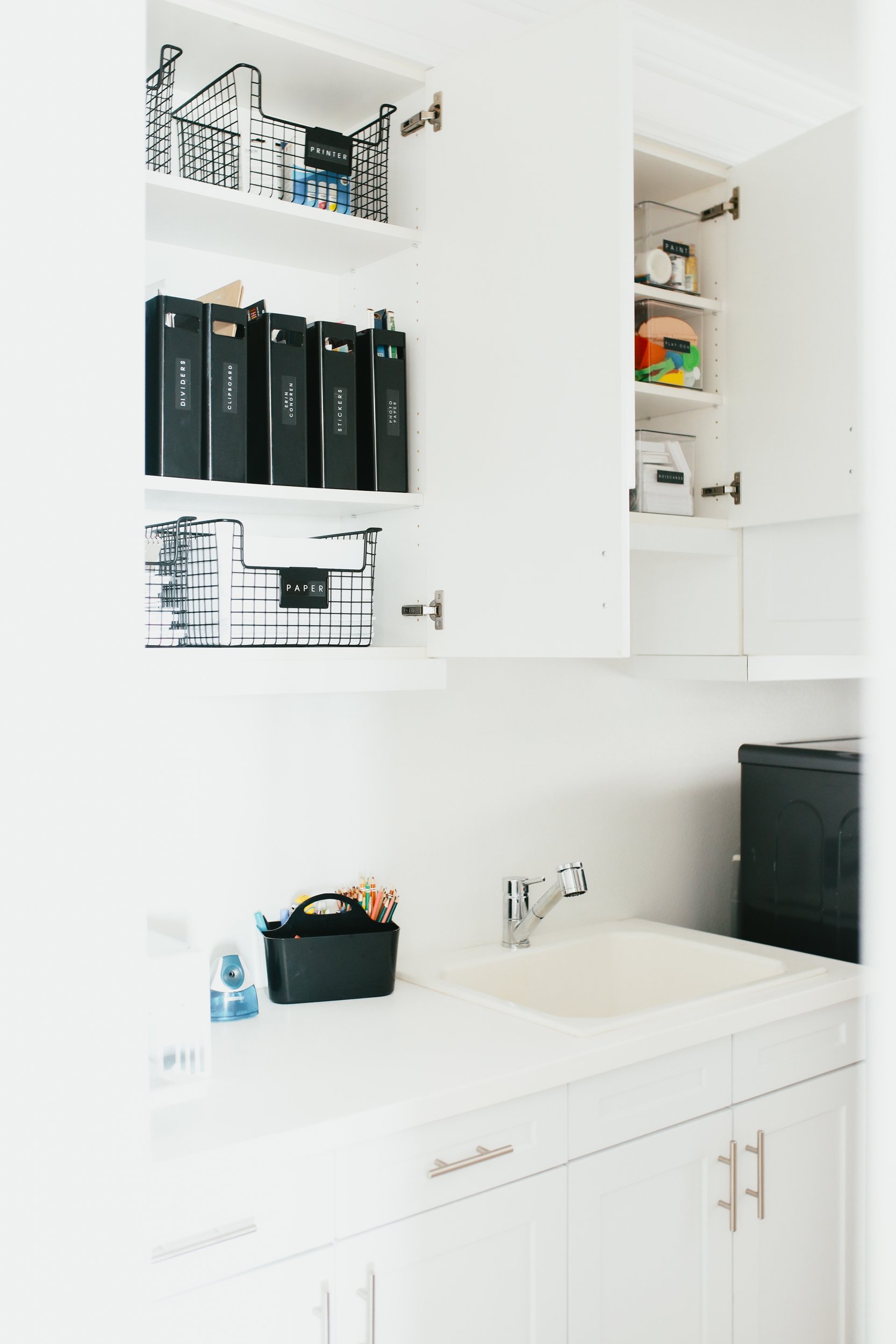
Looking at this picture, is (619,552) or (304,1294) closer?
(304,1294)

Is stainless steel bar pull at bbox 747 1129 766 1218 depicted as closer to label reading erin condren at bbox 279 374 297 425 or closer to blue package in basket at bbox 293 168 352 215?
label reading erin condren at bbox 279 374 297 425

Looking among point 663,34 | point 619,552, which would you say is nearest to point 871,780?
point 619,552

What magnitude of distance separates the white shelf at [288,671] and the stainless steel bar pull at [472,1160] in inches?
26.2

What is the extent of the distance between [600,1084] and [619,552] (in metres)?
0.77

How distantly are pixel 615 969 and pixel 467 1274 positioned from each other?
96cm

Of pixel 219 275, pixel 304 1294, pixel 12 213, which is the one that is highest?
pixel 219 275

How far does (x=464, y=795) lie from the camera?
224 centimetres

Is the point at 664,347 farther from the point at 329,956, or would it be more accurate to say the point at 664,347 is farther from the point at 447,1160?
the point at 447,1160

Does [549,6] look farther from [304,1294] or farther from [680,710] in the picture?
[304,1294]

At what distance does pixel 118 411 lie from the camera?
27.0 inches

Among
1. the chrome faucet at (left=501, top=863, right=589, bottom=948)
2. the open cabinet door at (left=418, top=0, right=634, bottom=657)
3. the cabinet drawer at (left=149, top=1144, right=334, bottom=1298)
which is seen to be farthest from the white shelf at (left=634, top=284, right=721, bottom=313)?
the cabinet drawer at (left=149, top=1144, right=334, bottom=1298)

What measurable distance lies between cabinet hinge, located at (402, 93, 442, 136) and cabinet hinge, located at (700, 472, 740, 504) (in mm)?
Result: 850

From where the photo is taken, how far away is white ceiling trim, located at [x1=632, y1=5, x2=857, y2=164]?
229cm

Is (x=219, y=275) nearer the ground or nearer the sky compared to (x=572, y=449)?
nearer the sky
